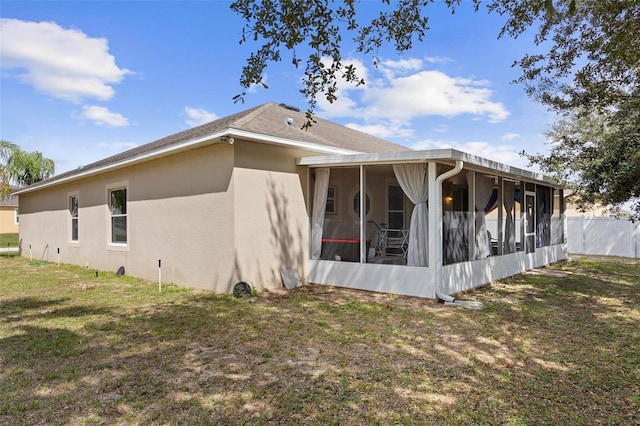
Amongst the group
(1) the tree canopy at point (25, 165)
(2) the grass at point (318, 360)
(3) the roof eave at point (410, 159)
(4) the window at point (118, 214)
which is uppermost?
(1) the tree canopy at point (25, 165)

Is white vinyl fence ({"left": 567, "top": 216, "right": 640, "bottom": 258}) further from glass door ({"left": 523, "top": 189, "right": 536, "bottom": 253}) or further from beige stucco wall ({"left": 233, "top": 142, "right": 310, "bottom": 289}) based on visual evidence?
beige stucco wall ({"left": 233, "top": 142, "right": 310, "bottom": 289})

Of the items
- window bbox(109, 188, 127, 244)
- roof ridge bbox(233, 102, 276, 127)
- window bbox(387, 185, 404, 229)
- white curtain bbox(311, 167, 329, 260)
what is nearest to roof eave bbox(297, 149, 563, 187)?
white curtain bbox(311, 167, 329, 260)

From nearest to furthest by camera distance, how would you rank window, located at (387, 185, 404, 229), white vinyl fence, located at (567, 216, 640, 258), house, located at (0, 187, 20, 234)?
window, located at (387, 185, 404, 229) → white vinyl fence, located at (567, 216, 640, 258) → house, located at (0, 187, 20, 234)

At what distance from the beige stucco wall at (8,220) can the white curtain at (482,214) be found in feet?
120

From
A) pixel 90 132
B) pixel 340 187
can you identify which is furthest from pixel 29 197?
pixel 340 187

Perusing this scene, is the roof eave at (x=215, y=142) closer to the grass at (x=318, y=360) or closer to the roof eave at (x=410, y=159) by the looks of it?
the roof eave at (x=410, y=159)

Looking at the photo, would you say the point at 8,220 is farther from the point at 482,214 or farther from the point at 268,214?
the point at 482,214

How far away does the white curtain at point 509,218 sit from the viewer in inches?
377

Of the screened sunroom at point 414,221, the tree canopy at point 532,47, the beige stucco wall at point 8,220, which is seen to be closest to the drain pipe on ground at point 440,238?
the screened sunroom at point 414,221

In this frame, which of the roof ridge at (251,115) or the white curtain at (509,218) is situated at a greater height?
the roof ridge at (251,115)

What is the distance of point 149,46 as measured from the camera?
10.8 m

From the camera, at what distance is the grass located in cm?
306

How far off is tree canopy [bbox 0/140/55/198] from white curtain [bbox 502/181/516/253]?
22993 millimetres

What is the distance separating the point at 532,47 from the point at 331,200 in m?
4.69
